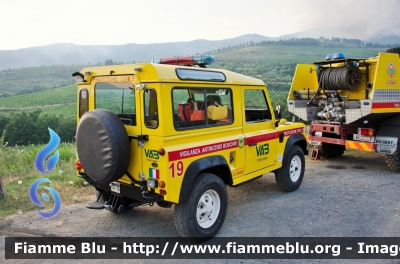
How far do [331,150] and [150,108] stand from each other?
6810mm

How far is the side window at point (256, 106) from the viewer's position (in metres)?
4.99

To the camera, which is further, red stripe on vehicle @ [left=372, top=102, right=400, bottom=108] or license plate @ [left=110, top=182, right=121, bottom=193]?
red stripe on vehicle @ [left=372, top=102, right=400, bottom=108]

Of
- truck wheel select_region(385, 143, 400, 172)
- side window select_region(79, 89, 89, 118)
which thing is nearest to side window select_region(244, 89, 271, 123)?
side window select_region(79, 89, 89, 118)

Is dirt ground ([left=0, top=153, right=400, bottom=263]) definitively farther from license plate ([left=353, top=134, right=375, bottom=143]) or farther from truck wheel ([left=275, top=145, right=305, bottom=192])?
license plate ([left=353, top=134, right=375, bottom=143])

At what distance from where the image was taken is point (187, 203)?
3.87m

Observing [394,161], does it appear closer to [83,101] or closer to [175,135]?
[175,135]

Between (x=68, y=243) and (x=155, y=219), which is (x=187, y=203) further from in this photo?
(x=68, y=243)

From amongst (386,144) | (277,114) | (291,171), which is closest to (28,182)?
(277,114)

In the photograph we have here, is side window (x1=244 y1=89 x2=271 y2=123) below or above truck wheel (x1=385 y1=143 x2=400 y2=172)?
above

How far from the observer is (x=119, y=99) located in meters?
4.11

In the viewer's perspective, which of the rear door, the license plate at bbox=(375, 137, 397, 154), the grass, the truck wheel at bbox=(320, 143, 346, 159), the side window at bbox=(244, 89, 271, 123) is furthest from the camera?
the truck wheel at bbox=(320, 143, 346, 159)

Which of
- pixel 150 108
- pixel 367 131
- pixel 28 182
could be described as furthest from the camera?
pixel 367 131

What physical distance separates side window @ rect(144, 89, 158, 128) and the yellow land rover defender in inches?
0.5

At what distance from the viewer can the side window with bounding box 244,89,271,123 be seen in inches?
197
